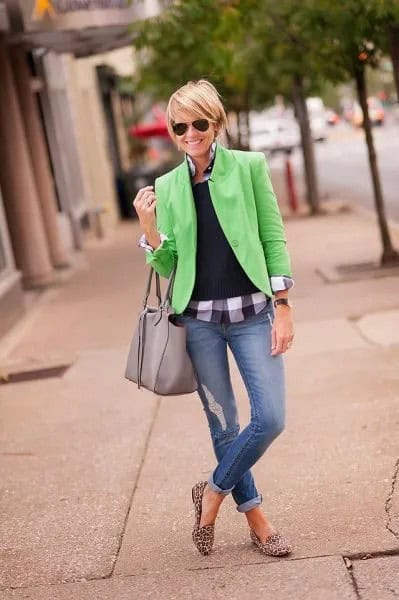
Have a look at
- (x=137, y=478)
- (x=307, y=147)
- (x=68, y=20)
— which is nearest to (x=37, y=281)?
(x=68, y=20)

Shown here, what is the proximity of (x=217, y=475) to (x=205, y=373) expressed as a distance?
41cm

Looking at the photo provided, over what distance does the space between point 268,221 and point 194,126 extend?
46 centimetres

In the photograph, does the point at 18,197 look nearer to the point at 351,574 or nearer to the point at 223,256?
the point at 223,256

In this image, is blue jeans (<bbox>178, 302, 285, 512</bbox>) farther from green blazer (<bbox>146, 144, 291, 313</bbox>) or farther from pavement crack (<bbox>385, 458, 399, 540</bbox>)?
pavement crack (<bbox>385, 458, 399, 540</bbox>)

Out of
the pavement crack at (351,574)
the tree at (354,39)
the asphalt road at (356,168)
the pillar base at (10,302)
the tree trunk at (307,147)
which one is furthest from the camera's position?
the asphalt road at (356,168)

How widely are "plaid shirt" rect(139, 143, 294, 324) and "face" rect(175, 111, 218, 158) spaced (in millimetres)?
64

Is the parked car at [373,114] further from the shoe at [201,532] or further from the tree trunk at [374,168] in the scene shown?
the shoe at [201,532]

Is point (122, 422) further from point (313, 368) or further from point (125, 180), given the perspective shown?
point (125, 180)

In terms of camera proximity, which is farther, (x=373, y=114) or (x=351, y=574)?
(x=373, y=114)

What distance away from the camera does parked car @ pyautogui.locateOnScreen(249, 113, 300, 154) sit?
160 ft

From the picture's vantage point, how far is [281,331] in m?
4.17

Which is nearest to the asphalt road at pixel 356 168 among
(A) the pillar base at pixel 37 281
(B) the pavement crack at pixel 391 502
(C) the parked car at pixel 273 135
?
(C) the parked car at pixel 273 135

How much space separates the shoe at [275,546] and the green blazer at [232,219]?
100 centimetres

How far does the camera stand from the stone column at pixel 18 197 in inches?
591
